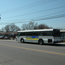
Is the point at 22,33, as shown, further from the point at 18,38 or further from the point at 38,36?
the point at 38,36

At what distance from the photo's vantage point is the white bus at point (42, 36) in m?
16.4

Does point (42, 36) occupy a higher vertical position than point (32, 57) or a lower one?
higher

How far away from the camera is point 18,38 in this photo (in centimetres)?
2238

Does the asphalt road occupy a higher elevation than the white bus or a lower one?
lower

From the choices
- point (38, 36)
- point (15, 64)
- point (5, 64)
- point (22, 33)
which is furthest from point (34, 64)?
point (22, 33)

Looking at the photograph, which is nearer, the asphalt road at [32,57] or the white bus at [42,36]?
the asphalt road at [32,57]

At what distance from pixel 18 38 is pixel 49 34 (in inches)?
327

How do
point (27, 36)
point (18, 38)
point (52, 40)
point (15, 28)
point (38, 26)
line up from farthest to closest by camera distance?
point (15, 28) < point (38, 26) < point (18, 38) < point (27, 36) < point (52, 40)

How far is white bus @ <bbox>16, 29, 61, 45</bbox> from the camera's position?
16.4 meters

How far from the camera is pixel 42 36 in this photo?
1770cm

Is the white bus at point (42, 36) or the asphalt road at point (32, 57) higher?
the white bus at point (42, 36)

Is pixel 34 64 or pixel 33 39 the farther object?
pixel 33 39

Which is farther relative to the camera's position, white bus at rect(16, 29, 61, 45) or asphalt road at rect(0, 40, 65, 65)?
white bus at rect(16, 29, 61, 45)

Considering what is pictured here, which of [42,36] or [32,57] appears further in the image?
[42,36]
